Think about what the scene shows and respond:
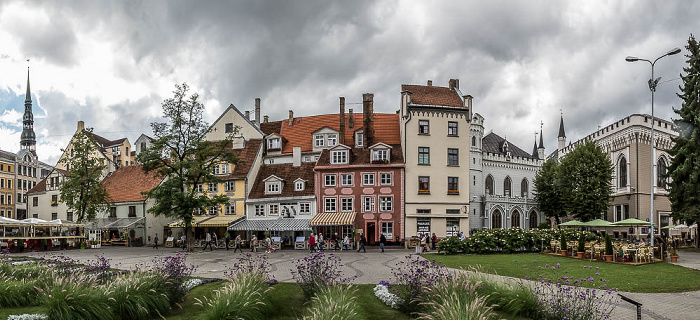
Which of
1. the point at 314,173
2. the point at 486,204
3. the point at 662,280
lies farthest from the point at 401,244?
the point at 662,280

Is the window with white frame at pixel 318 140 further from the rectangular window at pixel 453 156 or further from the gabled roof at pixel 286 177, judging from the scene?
the rectangular window at pixel 453 156

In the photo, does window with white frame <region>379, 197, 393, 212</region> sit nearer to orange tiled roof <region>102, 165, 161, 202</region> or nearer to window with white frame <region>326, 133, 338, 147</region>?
window with white frame <region>326, 133, 338, 147</region>

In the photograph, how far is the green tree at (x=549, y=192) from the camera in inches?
2495

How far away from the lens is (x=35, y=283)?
617 inches

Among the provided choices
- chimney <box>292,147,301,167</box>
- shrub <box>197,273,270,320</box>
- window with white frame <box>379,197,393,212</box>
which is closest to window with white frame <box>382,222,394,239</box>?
window with white frame <box>379,197,393,212</box>

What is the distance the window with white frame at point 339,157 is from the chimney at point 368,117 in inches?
105

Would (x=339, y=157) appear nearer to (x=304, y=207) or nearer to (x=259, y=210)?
(x=304, y=207)

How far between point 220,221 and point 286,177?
771cm

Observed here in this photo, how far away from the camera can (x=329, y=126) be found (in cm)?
5606

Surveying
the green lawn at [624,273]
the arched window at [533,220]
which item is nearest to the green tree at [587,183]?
the arched window at [533,220]

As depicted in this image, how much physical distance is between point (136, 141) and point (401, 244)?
53618mm

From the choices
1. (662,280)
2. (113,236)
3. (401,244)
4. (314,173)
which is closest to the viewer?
(662,280)

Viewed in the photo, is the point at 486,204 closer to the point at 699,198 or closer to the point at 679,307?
the point at 699,198

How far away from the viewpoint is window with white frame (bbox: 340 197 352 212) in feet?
161
